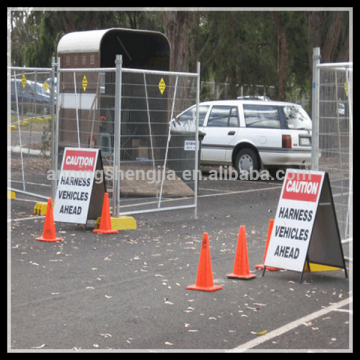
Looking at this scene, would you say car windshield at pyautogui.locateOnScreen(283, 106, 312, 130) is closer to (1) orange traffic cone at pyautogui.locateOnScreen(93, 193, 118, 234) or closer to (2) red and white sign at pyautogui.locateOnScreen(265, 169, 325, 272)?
(1) orange traffic cone at pyautogui.locateOnScreen(93, 193, 118, 234)

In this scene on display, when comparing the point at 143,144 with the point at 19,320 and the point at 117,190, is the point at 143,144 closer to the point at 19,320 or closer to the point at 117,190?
the point at 117,190

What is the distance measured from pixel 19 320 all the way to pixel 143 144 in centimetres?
612

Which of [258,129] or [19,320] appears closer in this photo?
[19,320]

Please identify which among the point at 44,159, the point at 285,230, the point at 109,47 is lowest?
the point at 285,230

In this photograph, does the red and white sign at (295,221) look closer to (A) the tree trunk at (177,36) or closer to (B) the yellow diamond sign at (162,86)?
(B) the yellow diamond sign at (162,86)

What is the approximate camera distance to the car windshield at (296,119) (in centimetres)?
1797

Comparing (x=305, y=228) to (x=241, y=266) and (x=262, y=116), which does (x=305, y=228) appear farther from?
(x=262, y=116)

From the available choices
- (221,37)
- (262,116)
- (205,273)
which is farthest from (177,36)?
(205,273)

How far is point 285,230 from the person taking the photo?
810 centimetres

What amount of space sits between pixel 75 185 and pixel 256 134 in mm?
8015

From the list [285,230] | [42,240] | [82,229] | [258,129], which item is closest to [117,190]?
[82,229]

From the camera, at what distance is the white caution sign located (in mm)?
10898

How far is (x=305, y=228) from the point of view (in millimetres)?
7953

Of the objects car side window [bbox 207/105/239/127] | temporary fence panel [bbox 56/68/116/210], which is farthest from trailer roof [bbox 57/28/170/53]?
temporary fence panel [bbox 56/68/116/210]
